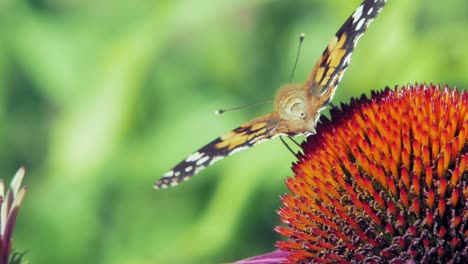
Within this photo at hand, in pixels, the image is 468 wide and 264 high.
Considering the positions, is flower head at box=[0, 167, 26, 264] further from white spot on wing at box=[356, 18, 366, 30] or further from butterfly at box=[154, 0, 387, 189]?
white spot on wing at box=[356, 18, 366, 30]

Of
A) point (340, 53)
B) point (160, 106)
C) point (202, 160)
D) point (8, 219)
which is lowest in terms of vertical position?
point (8, 219)

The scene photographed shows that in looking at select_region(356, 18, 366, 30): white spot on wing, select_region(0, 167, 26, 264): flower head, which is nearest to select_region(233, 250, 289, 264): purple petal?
select_region(356, 18, 366, 30): white spot on wing

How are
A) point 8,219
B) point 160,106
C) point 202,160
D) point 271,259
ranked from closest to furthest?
point 8,219
point 202,160
point 271,259
point 160,106

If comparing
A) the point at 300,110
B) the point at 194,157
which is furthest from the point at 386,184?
the point at 194,157


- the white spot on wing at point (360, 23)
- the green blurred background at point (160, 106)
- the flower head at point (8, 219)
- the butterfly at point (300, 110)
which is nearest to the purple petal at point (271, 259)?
the butterfly at point (300, 110)

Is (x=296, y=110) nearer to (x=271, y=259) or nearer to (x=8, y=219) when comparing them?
(x=271, y=259)

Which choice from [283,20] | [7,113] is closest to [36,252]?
[7,113]

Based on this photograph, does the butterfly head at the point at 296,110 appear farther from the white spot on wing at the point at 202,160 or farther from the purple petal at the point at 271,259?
the purple petal at the point at 271,259
